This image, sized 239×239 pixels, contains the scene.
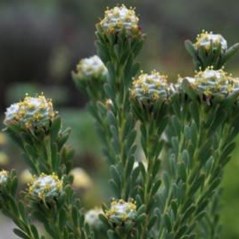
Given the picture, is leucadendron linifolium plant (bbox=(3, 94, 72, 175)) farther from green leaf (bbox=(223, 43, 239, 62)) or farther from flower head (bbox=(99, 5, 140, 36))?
green leaf (bbox=(223, 43, 239, 62))

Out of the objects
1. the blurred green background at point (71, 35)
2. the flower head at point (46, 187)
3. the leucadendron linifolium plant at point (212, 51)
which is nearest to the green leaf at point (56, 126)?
the flower head at point (46, 187)

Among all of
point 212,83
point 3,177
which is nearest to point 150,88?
point 212,83

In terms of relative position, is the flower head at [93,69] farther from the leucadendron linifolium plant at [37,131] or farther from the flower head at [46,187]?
the flower head at [46,187]

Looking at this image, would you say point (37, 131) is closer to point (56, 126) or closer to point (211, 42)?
point (56, 126)

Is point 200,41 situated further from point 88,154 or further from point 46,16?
point 46,16

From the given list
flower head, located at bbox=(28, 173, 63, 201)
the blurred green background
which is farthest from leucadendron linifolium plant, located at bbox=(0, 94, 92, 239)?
the blurred green background
